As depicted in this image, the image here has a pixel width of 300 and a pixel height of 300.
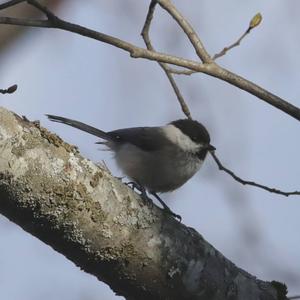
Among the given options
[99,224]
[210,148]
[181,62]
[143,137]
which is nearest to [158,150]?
[143,137]

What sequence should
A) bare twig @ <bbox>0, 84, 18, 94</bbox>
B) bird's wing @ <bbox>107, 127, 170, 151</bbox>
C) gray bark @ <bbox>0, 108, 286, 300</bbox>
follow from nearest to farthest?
gray bark @ <bbox>0, 108, 286, 300</bbox>
bare twig @ <bbox>0, 84, 18, 94</bbox>
bird's wing @ <bbox>107, 127, 170, 151</bbox>

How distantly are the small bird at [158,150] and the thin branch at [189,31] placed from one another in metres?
1.51

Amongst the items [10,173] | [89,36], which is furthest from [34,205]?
[89,36]

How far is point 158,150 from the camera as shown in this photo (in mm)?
3758

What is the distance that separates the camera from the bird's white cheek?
12.6ft

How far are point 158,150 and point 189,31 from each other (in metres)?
1.75

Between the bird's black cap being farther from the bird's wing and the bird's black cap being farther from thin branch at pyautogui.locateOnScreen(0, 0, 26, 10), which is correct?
thin branch at pyautogui.locateOnScreen(0, 0, 26, 10)

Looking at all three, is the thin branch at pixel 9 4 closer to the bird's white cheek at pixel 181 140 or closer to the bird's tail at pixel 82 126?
the bird's tail at pixel 82 126

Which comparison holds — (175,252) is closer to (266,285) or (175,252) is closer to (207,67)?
(266,285)

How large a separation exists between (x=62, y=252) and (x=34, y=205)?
0.20m

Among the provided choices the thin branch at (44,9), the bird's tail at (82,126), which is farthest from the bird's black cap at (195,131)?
the thin branch at (44,9)

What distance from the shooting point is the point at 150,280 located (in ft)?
5.39

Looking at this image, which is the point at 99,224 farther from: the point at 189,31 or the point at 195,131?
the point at 195,131

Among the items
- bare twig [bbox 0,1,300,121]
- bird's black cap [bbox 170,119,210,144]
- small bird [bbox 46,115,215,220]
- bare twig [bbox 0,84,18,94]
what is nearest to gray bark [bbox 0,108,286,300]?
bare twig [bbox 0,84,18,94]
